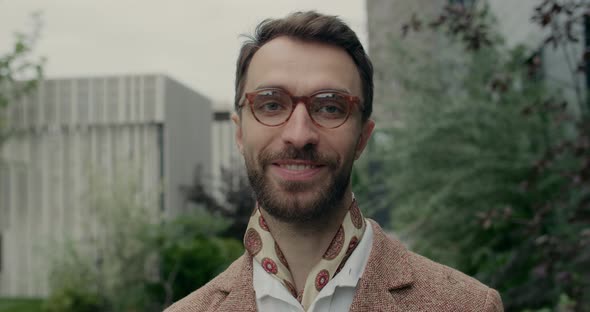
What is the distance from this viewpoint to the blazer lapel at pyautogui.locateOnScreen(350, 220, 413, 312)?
1.42 meters

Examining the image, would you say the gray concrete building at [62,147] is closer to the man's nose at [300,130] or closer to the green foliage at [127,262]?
the green foliage at [127,262]

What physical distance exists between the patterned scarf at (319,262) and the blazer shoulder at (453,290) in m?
0.19

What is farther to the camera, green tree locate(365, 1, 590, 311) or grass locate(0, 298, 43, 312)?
grass locate(0, 298, 43, 312)

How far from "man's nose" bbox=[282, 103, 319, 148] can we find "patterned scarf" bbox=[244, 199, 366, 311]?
0.83ft

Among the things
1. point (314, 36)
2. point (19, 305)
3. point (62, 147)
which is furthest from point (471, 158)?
point (62, 147)

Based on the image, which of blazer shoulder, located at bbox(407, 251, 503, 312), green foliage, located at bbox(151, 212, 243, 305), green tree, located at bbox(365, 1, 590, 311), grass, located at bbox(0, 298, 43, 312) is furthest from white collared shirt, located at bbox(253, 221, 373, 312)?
grass, located at bbox(0, 298, 43, 312)

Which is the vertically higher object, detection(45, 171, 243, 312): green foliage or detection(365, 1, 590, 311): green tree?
detection(365, 1, 590, 311): green tree

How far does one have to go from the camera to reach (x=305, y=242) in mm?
1480

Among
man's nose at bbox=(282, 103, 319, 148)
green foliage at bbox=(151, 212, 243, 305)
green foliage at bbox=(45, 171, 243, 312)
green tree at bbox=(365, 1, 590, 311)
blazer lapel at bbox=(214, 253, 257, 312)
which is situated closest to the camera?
man's nose at bbox=(282, 103, 319, 148)

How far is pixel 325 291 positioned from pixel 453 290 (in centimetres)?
33

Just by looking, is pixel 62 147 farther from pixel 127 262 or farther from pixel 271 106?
pixel 271 106

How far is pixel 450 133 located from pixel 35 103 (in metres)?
10.3

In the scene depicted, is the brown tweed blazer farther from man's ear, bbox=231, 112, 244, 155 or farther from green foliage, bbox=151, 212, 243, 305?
green foliage, bbox=151, 212, 243, 305

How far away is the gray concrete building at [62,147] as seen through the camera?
494 inches
